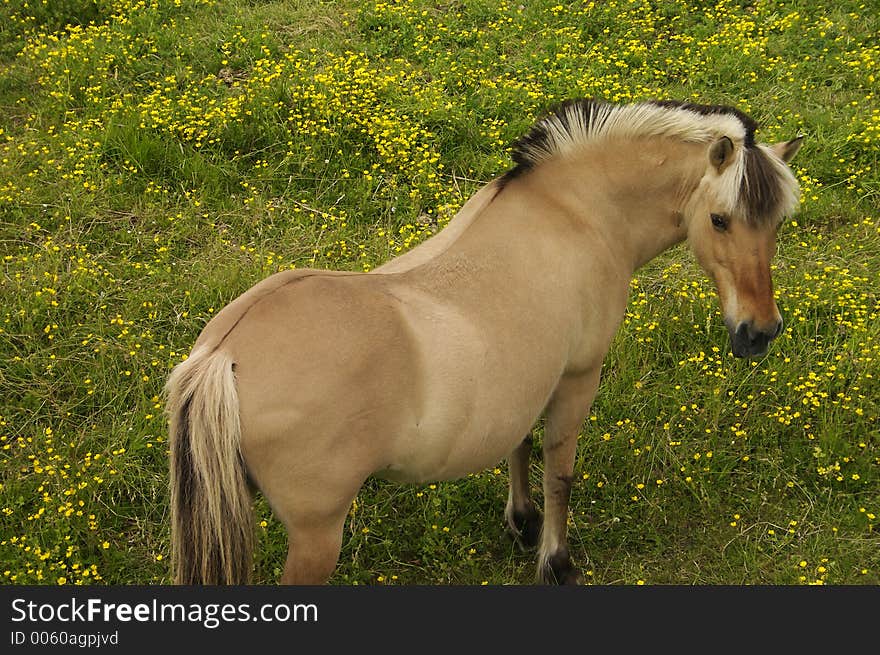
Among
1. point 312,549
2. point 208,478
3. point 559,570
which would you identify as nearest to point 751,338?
point 559,570

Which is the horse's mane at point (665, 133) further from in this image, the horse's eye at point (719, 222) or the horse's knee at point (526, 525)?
the horse's knee at point (526, 525)

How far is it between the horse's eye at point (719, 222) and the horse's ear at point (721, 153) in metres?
0.20

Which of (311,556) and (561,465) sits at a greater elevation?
(311,556)

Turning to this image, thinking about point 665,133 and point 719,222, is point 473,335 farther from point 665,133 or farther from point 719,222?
point 665,133

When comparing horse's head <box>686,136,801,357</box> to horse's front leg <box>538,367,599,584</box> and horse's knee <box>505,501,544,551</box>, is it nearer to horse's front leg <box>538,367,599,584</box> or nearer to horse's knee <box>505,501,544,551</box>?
horse's front leg <box>538,367,599,584</box>

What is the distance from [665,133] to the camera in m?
3.99

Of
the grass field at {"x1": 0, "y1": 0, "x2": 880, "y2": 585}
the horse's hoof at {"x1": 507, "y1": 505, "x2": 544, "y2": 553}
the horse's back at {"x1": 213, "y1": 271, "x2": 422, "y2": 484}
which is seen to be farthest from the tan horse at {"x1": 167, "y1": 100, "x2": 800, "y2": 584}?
the grass field at {"x1": 0, "y1": 0, "x2": 880, "y2": 585}

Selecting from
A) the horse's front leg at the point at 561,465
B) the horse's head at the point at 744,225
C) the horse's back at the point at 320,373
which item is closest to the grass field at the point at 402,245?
the horse's front leg at the point at 561,465

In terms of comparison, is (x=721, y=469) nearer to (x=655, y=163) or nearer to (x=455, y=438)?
(x=655, y=163)

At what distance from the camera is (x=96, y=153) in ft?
21.3

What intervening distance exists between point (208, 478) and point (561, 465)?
76.1 inches

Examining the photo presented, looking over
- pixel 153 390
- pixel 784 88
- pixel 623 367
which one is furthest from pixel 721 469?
pixel 784 88

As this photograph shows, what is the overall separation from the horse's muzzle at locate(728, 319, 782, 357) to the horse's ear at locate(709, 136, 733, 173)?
0.71 m

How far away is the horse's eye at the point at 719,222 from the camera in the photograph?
3799mm
